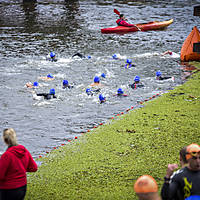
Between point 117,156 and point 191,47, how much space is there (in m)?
12.4

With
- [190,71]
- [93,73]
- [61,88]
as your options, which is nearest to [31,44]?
[93,73]

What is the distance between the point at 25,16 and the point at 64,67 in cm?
1845

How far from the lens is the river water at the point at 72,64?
11539 mm

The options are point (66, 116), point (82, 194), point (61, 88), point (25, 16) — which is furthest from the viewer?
point (25, 16)

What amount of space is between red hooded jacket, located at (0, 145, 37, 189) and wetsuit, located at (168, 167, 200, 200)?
6.85 feet

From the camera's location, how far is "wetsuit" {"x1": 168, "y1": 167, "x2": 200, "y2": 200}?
145 inches

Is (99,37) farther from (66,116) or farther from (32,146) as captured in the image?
(32,146)

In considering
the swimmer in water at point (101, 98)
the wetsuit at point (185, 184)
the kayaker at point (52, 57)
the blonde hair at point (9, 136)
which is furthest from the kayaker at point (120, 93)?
the wetsuit at point (185, 184)

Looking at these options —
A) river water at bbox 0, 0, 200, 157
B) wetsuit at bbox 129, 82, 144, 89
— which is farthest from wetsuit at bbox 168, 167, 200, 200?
wetsuit at bbox 129, 82, 144, 89

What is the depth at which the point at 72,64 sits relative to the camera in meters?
18.7

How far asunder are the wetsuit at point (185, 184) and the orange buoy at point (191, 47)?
604 inches

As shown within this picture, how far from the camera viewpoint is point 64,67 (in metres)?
18.3

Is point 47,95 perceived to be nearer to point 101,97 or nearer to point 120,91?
point 101,97

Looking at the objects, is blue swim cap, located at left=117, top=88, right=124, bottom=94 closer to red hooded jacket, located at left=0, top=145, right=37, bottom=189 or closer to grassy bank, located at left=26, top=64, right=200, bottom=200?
grassy bank, located at left=26, top=64, right=200, bottom=200
